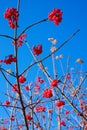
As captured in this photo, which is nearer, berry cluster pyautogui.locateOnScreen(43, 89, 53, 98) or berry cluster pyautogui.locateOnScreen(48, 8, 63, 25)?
berry cluster pyautogui.locateOnScreen(48, 8, 63, 25)

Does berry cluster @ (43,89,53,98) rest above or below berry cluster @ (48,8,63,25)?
below

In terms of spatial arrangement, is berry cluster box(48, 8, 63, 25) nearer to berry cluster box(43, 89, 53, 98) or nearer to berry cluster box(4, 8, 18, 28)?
berry cluster box(4, 8, 18, 28)

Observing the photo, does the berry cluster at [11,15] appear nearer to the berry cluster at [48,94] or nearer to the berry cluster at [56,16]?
the berry cluster at [56,16]

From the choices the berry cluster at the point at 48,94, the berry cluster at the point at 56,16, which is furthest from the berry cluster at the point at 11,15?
the berry cluster at the point at 48,94

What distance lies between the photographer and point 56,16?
4.19 meters

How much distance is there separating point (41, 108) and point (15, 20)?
4.33 meters

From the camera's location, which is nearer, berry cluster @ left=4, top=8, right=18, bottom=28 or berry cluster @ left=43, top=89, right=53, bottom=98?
berry cluster @ left=4, top=8, right=18, bottom=28

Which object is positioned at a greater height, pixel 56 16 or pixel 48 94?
pixel 56 16

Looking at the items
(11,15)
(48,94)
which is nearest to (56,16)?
(11,15)

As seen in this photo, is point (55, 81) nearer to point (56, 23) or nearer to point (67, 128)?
point (56, 23)

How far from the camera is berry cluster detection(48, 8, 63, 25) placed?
4.09m

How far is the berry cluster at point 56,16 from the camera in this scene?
4.09 metres

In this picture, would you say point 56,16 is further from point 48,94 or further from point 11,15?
point 48,94

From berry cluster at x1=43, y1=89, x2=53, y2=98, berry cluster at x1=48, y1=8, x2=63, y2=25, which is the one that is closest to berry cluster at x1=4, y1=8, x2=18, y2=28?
berry cluster at x1=48, y1=8, x2=63, y2=25
